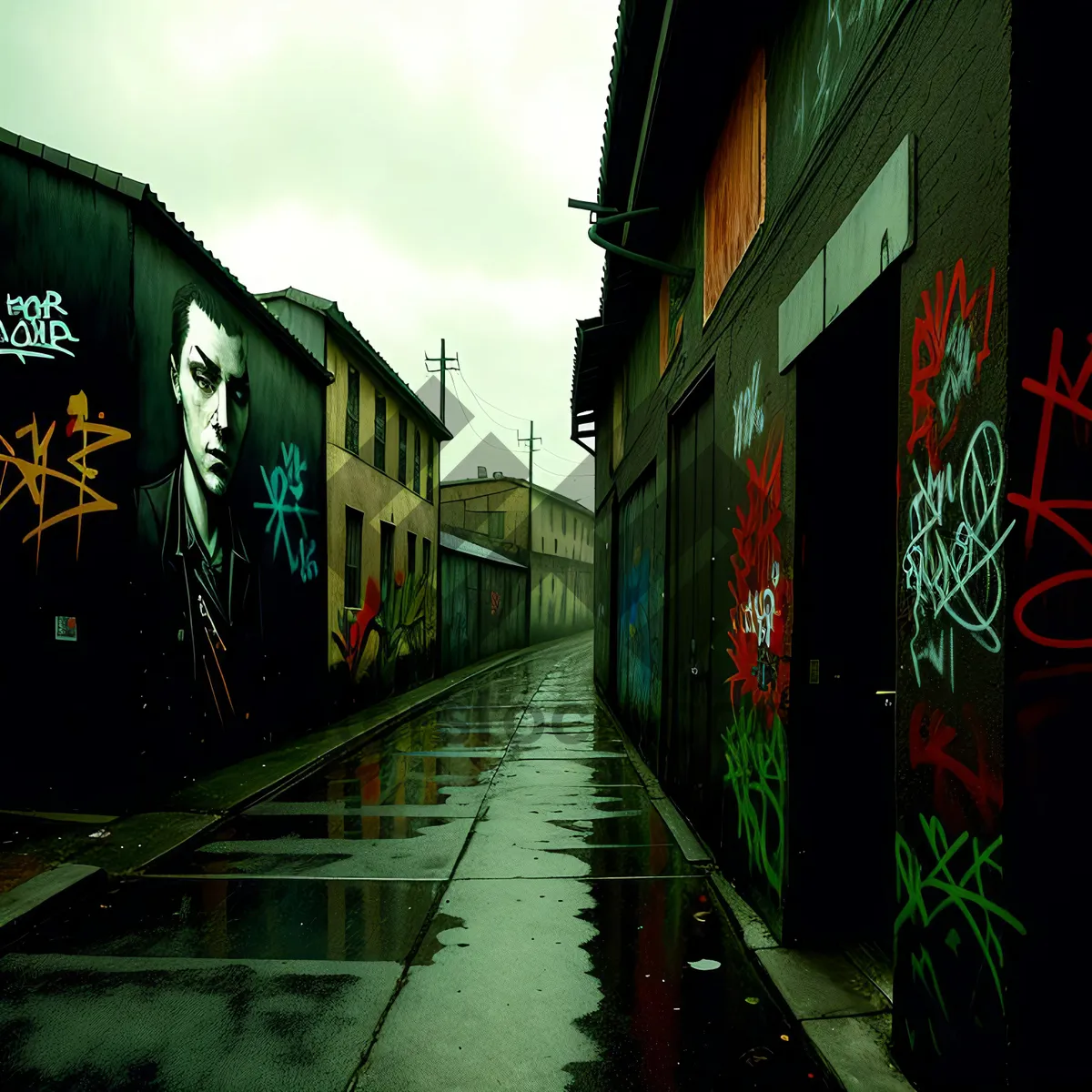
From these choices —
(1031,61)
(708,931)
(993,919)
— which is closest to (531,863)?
(708,931)

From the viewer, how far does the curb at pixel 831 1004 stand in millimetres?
2997

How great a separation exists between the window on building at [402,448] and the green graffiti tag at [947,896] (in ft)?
50.7

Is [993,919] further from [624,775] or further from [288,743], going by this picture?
[288,743]

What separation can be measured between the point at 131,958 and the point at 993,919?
12.5ft

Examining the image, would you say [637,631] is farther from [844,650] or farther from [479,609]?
[479,609]

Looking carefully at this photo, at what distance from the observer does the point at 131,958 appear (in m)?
4.20

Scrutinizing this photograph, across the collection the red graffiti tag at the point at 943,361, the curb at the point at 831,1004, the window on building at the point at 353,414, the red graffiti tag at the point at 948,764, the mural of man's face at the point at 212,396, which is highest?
the window on building at the point at 353,414

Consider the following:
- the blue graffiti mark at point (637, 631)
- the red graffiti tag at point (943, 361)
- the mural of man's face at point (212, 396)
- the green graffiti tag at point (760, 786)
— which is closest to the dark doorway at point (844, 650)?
the green graffiti tag at point (760, 786)

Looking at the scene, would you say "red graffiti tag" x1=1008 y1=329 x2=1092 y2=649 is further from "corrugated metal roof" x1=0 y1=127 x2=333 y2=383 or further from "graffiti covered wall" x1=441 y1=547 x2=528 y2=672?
"graffiti covered wall" x1=441 y1=547 x2=528 y2=672

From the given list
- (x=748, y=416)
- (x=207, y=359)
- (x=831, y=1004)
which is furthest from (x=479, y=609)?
(x=831, y=1004)

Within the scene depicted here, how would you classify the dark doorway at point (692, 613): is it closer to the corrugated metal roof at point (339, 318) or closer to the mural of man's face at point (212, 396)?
the mural of man's face at point (212, 396)

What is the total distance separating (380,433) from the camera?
16.2m

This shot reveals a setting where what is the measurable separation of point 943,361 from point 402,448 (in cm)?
1581

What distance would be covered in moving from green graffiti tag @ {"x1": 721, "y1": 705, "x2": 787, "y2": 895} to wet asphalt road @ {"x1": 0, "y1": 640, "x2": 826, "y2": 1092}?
44 centimetres
